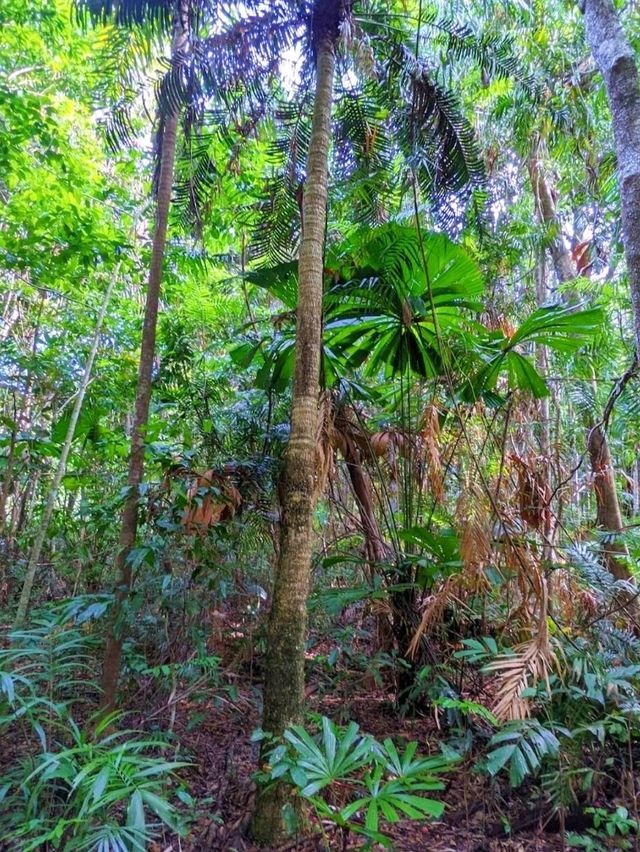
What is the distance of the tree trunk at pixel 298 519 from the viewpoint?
96.5 inches

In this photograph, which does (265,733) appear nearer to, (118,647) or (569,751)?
(118,647)

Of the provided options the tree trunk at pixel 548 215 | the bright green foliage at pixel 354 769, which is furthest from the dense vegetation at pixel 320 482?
the tree trunk at pixel 548 215

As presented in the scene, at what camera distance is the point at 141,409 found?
12.3 feet

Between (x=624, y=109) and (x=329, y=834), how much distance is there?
14.9 feet

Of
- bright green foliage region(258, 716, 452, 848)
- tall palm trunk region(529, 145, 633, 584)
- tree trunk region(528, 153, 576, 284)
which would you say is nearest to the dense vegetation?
bright green foliage region(258, 716, 452, 848)

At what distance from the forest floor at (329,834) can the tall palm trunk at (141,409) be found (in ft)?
2.18

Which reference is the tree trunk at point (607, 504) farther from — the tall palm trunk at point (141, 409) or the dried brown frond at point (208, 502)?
the tall palm trunk at point (141, 409)

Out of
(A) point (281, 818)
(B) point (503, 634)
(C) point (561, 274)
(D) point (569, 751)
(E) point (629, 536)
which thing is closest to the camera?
(A) point (281, 818)

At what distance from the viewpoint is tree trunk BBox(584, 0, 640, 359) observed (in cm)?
307

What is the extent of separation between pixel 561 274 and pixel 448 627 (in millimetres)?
Result: 5444

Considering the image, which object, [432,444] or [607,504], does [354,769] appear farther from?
[607,504]

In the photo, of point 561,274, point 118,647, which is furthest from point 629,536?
point 118,647

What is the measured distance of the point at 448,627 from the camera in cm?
415

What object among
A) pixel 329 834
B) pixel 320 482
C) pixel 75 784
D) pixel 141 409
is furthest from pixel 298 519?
pixel 141 409
